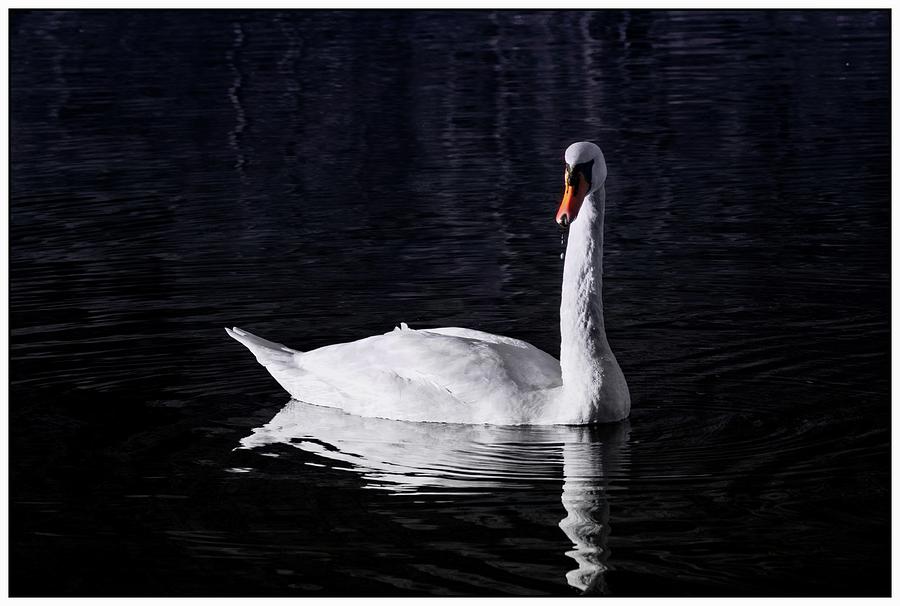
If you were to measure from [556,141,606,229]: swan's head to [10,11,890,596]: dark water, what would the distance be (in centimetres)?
148

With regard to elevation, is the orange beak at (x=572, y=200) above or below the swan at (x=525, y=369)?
above

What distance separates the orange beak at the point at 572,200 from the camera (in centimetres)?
949

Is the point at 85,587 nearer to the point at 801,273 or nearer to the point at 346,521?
the point at 346,521

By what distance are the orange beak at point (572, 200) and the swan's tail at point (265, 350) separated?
259 centimetres

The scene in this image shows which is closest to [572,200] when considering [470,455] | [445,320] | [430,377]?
[430,377]

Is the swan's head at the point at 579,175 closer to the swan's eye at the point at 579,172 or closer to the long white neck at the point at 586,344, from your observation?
the swan's eye at the point at 579,172

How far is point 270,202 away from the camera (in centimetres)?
1906

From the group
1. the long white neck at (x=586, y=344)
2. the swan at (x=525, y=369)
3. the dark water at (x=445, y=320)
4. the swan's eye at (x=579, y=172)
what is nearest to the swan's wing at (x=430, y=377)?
the swan at (x=525, y=369)

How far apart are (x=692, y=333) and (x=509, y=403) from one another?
2721 mm

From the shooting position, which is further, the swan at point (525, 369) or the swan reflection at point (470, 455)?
the swan at point (525, 369)

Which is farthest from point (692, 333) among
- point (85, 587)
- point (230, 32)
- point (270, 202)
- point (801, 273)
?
point (230, 32)

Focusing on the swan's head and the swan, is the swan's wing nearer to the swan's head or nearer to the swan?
the swan

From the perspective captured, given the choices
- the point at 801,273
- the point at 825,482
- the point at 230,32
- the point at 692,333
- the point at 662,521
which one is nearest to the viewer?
the point at 662,521

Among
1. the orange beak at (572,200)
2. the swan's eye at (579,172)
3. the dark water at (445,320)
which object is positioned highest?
the swan's eye at (579,172)
